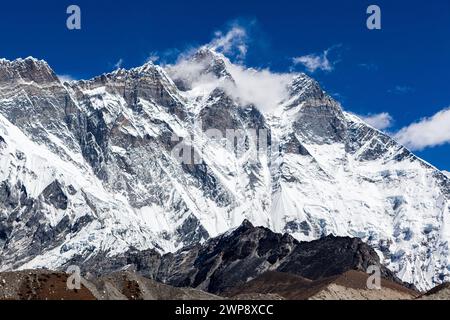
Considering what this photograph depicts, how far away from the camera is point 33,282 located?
19988 centimetres
